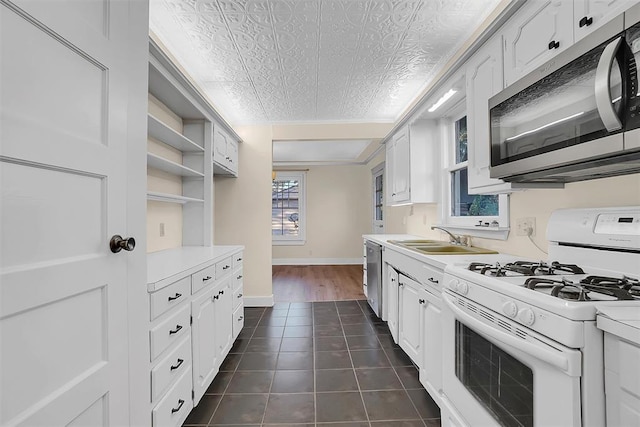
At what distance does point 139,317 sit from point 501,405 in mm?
1363

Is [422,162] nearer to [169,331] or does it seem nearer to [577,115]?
[577,115]

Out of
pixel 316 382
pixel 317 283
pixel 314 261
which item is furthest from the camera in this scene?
pixel 314 261

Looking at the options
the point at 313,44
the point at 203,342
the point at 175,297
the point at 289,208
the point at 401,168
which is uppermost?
the point at 313,44

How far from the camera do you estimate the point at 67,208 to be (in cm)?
77

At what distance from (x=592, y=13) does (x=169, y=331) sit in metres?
2.20

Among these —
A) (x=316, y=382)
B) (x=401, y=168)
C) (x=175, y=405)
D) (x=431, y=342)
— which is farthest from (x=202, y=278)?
(x=401, y=168)

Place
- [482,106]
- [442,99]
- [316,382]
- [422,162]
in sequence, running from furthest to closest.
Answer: [422,162] → [442,99] → [316,382] → [482,106]

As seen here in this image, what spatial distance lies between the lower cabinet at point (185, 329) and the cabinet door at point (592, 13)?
78.8 inches

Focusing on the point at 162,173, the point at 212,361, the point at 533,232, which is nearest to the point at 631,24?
the point at 533,232

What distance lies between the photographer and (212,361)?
202cm

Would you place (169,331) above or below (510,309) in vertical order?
below

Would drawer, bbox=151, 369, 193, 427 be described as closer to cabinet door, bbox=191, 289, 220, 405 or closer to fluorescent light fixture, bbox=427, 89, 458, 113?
cabinet door, bbox=191, 289, 220, 405

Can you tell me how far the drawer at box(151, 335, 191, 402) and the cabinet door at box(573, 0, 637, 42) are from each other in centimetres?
222

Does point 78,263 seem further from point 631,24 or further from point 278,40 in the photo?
point 278,40
